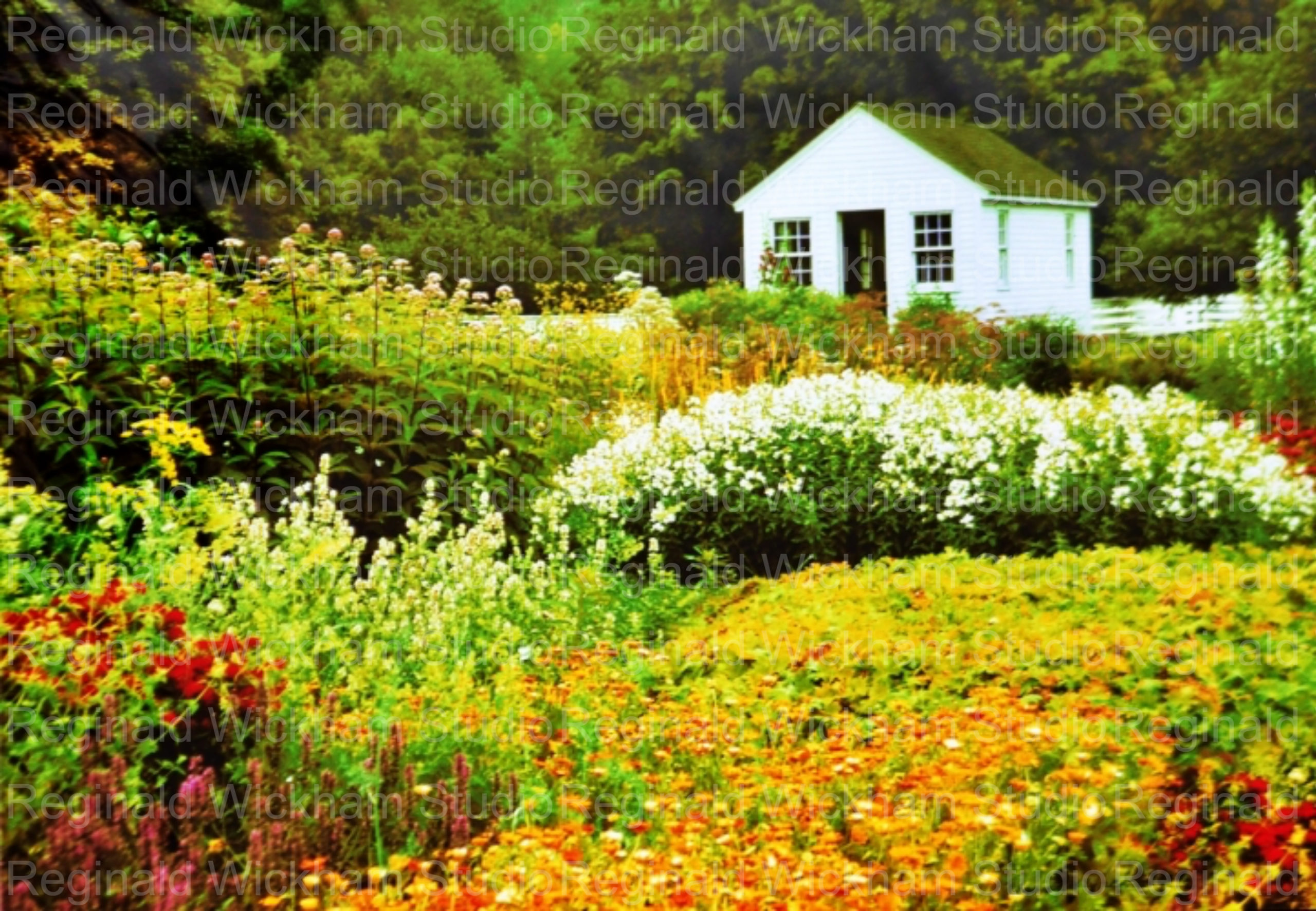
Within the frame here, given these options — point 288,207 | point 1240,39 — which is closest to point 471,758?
point 1240,39

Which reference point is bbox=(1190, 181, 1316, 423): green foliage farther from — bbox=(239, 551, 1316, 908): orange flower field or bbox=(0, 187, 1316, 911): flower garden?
bbox=(239, 551, 1316, 908): orange flower field

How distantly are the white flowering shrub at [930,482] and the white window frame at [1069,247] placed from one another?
1149 centimetres

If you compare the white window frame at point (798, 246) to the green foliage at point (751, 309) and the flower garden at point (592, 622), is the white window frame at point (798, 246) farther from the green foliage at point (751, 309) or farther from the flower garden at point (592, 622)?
the flower garden at point (592, 622)

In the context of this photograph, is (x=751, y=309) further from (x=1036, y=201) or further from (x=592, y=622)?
(x=592, y=622)

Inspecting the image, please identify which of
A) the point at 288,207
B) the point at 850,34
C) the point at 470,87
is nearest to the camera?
the point at 288,207

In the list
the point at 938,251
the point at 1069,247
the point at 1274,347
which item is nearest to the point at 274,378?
the point at 1274,347

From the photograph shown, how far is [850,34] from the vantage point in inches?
810

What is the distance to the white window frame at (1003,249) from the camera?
16.6 metres

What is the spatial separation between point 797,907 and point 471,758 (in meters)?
1.07

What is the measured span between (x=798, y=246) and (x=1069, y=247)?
13.0 feet

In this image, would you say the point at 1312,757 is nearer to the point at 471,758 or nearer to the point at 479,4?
the point at 471,758

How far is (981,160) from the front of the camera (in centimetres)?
1700

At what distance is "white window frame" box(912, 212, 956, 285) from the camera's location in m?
16.3

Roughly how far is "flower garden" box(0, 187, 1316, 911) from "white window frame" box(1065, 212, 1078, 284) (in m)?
9.95
